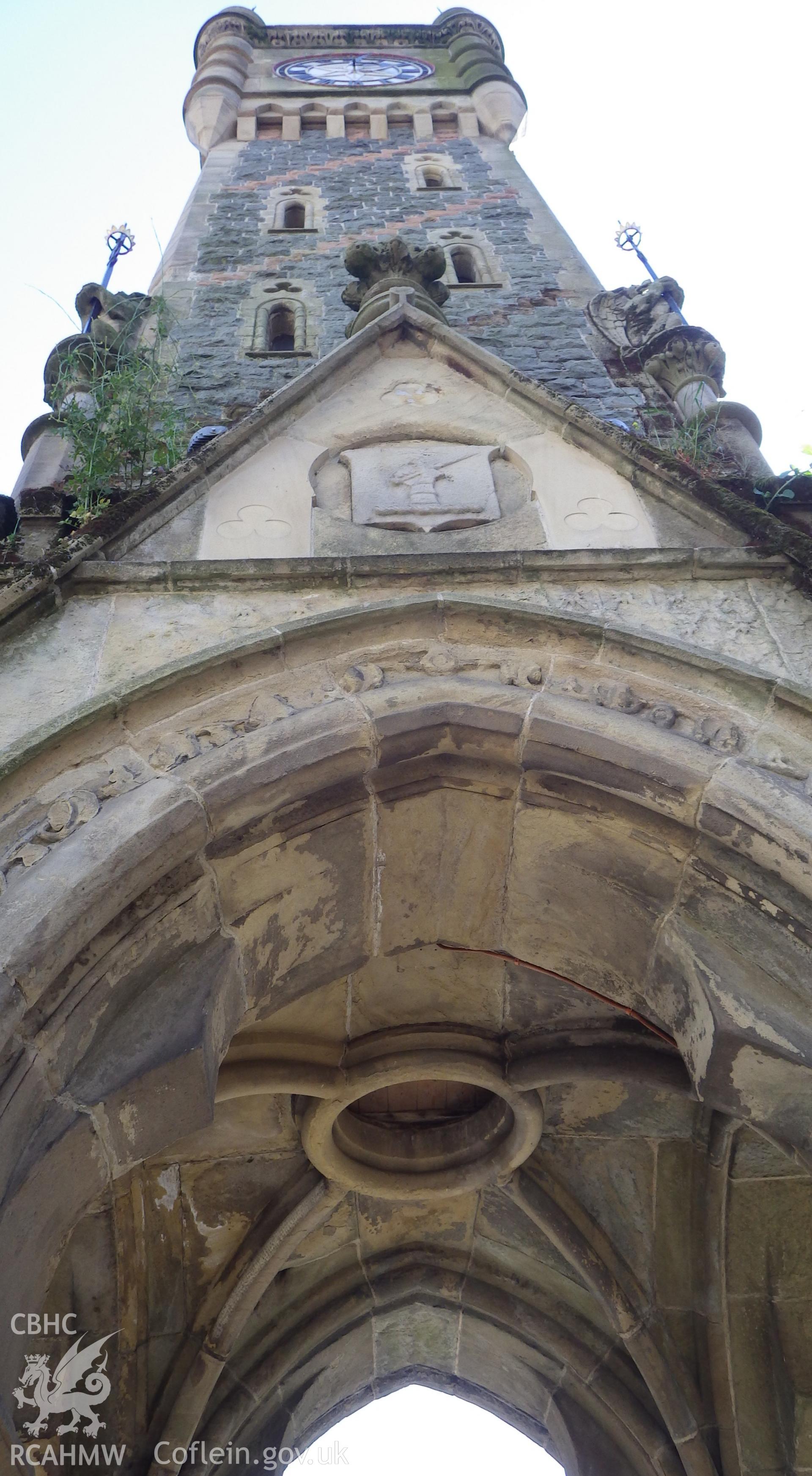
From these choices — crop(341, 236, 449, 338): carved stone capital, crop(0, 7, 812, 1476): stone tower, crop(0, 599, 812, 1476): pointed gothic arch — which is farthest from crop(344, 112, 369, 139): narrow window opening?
crop(0, 599, 812, 1476): pointed gothic arch

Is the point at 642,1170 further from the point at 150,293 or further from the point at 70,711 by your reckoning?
the point at 150,293

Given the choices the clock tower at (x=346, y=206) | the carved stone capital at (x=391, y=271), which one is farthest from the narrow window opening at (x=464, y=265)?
the carved stone capital at (x=391, y=271)

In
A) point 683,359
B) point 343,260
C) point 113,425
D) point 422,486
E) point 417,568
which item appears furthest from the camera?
point 343,260

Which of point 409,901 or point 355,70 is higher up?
point 355,70

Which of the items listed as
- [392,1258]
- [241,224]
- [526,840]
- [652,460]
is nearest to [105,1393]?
[392,1258]

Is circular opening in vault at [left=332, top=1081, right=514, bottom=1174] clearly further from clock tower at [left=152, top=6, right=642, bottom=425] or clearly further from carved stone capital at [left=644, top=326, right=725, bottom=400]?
carved stone capital at [left=644, top=326, right=725, bottom=400]

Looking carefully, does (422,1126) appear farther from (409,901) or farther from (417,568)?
(417,568)

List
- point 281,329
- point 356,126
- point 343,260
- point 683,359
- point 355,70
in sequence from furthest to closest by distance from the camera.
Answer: point 355,70
point 356,126
point 343,260
point 281,329
point 683,359

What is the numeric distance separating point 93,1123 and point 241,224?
26.1ft

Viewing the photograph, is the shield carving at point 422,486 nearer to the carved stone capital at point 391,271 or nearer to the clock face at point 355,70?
the carved stone capital at point 391,271

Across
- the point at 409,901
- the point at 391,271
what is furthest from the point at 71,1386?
the point at 391,271

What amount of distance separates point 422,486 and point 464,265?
14.8ft

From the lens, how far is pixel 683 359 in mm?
6691

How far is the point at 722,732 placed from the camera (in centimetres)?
356
